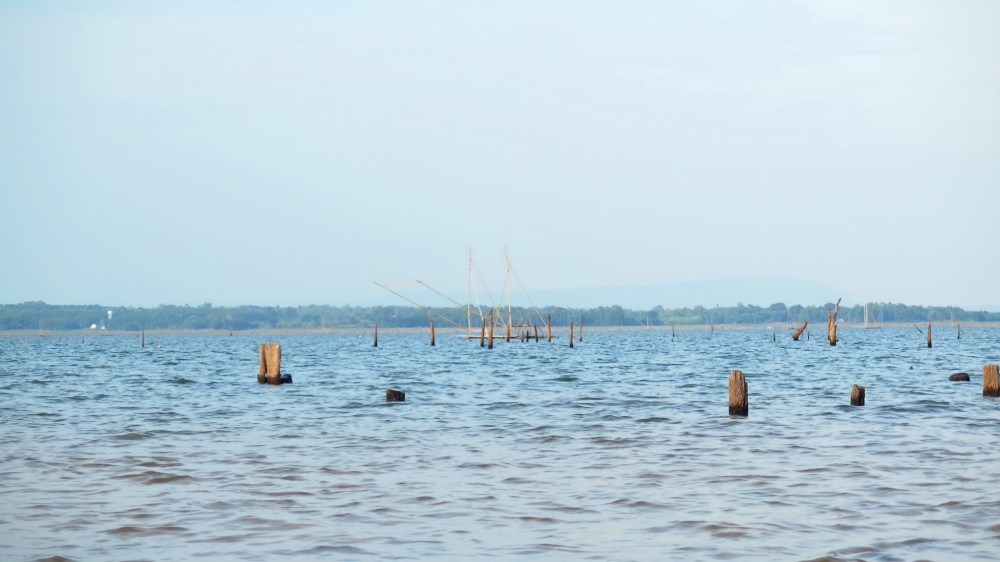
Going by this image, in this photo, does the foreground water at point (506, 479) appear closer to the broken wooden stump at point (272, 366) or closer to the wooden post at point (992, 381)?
the wooden post at point (992, 381)

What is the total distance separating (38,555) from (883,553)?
8.97 metres

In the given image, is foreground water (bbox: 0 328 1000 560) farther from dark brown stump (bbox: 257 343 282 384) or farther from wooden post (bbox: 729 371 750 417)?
dark brown stump (bbox: 257 343 282 384)

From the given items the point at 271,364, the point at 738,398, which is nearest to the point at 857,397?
the point at 738,398

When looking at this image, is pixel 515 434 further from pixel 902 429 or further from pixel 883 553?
pixel 883 553

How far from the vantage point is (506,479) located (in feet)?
51.1

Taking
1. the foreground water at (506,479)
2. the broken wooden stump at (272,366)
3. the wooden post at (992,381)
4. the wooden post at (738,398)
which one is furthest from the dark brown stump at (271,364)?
the wooden post at (992,381)

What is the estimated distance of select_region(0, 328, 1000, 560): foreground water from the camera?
36.9ft

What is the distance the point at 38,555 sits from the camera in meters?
10.6

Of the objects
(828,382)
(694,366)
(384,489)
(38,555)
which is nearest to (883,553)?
(384,489)

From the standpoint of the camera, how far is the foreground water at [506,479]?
1124cm

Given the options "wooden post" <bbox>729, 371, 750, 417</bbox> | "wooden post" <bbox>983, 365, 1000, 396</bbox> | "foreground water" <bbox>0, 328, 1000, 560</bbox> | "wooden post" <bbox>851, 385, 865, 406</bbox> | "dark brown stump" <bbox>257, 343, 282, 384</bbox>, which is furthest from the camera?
"dark brown stump" <bbox>257, 343, 282, 384</bbox>

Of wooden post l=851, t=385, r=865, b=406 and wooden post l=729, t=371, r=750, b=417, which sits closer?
wooden post l=729, t=371, r=750, b=417

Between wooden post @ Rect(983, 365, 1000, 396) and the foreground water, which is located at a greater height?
wooden post @ Rect(983, 365, 1000, 396)

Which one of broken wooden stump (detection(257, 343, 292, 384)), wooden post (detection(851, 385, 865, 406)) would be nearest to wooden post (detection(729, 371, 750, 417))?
wooden post (detection(851, 385, 865, 406))
